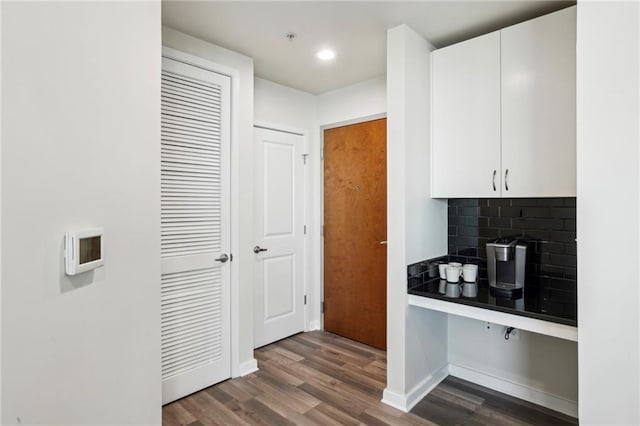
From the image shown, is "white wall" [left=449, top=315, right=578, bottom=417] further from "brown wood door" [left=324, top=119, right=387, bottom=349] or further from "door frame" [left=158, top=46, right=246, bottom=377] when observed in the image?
"door frame" [left=158, top=46, right=246, bottom=377]

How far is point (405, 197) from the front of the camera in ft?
7.34

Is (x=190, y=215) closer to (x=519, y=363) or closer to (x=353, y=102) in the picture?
(x=353, y=102)

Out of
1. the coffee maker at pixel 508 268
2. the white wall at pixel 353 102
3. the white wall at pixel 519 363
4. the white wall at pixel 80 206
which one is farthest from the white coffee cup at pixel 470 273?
the white wall at pixel 80 206

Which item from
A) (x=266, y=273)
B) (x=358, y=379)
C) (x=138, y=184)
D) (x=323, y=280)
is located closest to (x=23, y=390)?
(x=138, y=184)

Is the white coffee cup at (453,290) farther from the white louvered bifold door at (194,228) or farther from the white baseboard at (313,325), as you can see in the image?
the white baseboard at (313,325)

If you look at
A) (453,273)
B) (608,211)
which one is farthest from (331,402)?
(608,211)

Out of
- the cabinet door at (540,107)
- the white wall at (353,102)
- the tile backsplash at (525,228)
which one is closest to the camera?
the cabinet door at (540,107)

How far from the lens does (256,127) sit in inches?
125

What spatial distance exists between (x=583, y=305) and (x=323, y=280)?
2526 mm

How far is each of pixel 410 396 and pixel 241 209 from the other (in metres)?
1.79

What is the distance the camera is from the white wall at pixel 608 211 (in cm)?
133

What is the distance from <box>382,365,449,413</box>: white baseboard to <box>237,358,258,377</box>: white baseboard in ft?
3.43

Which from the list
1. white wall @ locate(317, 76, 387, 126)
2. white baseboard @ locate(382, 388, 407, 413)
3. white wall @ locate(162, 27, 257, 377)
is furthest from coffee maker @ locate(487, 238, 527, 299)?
white wall @ locate(162, 27, 257, 377)

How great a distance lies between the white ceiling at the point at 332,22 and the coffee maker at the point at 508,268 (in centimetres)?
141
